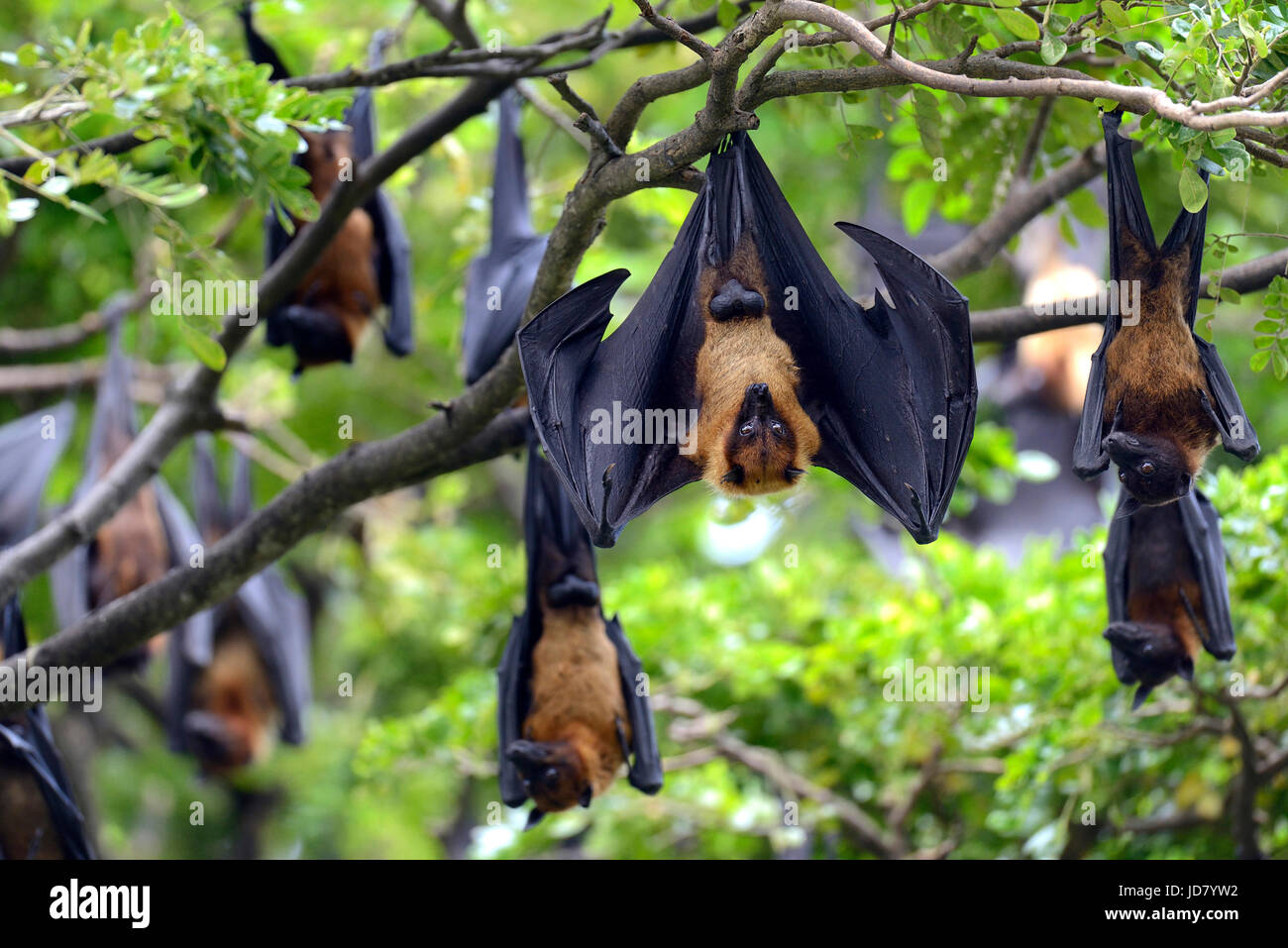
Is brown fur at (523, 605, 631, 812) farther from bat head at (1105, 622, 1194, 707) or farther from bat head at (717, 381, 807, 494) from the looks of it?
bat head at (1105, 622, 1194, 707)

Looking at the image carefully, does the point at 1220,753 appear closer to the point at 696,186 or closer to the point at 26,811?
the point at 696,186

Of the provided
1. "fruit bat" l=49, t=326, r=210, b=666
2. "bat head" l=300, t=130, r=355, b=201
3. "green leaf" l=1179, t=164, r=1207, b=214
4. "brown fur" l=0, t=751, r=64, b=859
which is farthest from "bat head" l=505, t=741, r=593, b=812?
"fruit bat" l=49, t=326, r=210, b=666

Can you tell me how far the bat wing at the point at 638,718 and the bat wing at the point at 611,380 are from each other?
1.09m

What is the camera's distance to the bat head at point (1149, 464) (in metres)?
3.05

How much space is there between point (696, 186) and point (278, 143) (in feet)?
3.89

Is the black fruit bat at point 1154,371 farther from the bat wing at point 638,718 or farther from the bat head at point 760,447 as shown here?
the bat wing at point 638,718

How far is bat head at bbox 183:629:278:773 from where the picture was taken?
809 centimetres

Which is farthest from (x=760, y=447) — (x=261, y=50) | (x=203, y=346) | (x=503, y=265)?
(x=261, y=50)

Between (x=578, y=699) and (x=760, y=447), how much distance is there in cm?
155

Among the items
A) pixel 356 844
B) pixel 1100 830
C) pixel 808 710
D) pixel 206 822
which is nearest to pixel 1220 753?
pixel 1100 830

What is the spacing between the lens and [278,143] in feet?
10.7

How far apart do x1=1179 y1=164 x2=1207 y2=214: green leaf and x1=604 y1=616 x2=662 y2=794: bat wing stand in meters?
2.50

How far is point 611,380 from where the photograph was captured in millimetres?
3471

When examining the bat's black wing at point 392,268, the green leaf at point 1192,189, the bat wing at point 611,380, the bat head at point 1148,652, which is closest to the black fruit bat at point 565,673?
the bat wing at point 611,380
